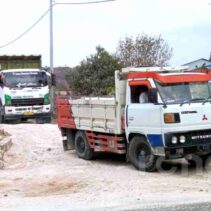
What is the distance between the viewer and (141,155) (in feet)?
41.5

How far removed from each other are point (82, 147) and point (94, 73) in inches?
882

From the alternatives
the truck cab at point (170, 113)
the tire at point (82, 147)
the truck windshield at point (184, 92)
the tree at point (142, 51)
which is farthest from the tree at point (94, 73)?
the truck windshield at point (184, 92)

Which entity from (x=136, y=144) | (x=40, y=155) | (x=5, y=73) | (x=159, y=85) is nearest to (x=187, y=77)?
(x=159, y=85)

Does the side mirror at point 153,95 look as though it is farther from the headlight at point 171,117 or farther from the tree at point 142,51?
the tree at point 142,51

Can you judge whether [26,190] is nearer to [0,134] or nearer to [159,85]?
[159,85]

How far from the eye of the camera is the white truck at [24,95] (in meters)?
24.5

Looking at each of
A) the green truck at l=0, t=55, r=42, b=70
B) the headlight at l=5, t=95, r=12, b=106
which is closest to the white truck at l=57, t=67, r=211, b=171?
the headlight at l=5, t=95, r=12, b=106

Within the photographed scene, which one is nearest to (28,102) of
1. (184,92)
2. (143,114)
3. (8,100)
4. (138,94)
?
(8,100)

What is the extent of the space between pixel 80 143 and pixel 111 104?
2.40m

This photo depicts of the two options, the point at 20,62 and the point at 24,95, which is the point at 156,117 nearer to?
the point at 24,95

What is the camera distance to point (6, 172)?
1307 centimetres

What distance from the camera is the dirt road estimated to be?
9.38 m

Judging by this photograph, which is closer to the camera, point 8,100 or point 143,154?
point 143,154

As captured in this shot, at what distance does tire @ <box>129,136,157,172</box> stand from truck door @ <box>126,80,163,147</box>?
0.24 m
